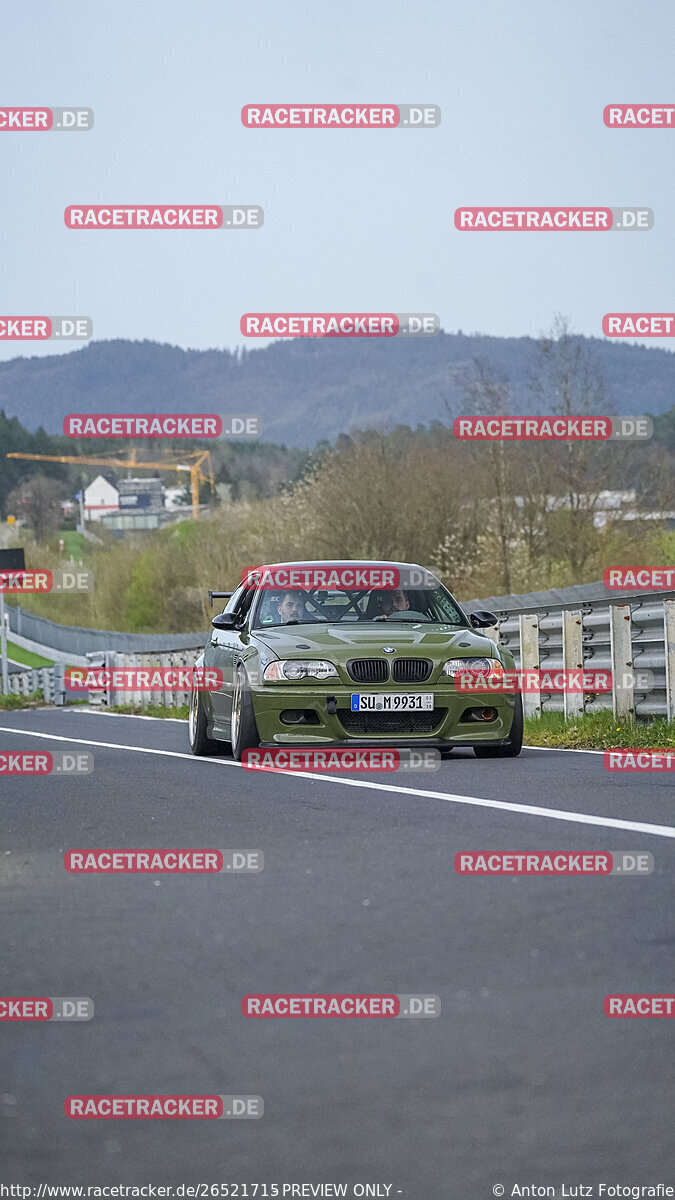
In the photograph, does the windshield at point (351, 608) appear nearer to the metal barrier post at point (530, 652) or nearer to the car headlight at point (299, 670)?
the car headlight at point (299, 670)

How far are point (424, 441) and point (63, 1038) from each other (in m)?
55.8

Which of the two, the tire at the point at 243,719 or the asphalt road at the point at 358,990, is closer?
the asphalt road at the point at 358,990

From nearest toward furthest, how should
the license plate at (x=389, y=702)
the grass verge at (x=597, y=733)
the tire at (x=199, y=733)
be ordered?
the license plate at (x=389, y=702) → the grass verge at (x=597, y=733) → the tire at (x=199, y=733)

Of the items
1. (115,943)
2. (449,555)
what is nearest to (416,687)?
(115,943)

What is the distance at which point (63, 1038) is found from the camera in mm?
4812

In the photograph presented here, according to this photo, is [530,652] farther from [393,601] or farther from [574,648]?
[393,601]

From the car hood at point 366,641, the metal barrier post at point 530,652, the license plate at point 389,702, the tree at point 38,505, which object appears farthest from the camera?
the tree at point 38,505

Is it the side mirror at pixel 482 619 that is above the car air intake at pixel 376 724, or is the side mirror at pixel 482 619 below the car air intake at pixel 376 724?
above

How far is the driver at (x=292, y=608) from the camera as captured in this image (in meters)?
14.2

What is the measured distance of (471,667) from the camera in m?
13.3

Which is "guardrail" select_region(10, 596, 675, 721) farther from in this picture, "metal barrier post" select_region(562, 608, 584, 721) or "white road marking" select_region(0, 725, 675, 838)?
"white road marking" select_region(0, 725, 675, 838)

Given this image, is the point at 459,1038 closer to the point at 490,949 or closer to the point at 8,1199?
the point at 490,949

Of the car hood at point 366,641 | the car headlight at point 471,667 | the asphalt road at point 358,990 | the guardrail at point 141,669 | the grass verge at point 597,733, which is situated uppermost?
the car hood at point 366,641

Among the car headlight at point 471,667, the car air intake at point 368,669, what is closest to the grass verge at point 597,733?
the car headlight at point 471,667
